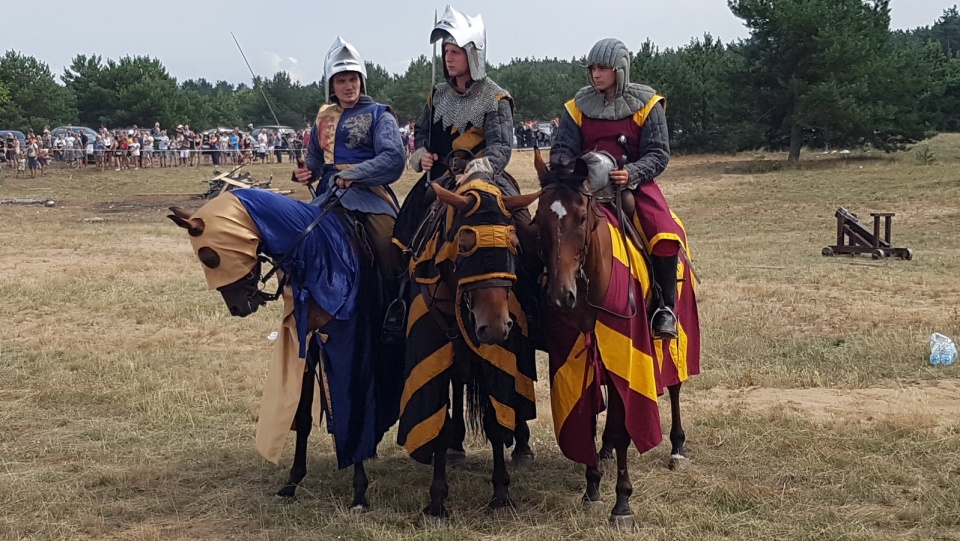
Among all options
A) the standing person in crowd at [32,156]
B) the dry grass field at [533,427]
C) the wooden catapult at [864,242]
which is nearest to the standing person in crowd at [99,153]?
the standing person in crowd at [32,156]

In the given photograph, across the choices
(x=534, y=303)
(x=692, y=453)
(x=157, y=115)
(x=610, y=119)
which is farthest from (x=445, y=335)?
(x=157, y=115)

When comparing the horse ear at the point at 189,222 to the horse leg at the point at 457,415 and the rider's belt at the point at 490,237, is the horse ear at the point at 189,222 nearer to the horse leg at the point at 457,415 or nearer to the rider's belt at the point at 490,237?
the rider's belt at the point at 490,237

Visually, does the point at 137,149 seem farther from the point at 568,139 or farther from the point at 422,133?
the point at 568,139

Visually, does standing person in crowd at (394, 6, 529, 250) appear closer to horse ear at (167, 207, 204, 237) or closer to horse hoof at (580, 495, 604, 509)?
horse ear at (167, 207, 204, 237)

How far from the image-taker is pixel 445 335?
17.7ft

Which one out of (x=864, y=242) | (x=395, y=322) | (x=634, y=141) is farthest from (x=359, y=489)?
(x=864, y=242)

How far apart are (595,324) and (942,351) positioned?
4.85 m

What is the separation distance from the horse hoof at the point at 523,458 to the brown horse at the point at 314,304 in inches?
43.7

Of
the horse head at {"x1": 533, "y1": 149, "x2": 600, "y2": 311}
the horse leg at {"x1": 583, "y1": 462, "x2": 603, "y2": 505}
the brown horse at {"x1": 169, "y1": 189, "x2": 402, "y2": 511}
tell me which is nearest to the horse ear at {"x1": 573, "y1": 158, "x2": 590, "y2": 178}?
the horse head at {"x1": 533, "y1": 149, "x2": 600, "y2": 311}

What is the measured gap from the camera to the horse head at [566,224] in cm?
489

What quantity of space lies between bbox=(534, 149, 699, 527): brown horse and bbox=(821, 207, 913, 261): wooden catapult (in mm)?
11407

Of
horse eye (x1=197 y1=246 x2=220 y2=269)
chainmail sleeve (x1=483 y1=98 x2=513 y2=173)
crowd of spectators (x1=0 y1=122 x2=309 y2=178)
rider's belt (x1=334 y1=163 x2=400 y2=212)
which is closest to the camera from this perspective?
horse eye (x1=197 y1=246 x2=220 y2=269)

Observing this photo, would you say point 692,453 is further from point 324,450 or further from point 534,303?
point 324,450

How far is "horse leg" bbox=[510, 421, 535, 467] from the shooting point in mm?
6641
